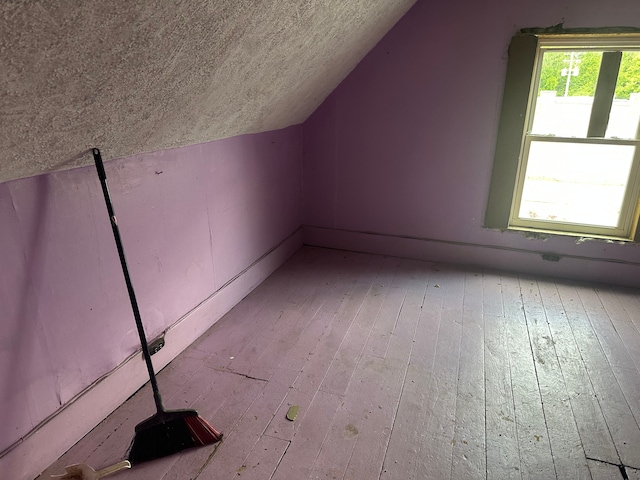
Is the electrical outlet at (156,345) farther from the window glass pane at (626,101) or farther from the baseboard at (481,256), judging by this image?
the window glass pane at (626,101)

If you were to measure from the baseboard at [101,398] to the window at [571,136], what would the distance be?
7.10 ft

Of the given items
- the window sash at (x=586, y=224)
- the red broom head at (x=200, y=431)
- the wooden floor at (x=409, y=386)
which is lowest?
the wooden floor at (x=409, y=386)

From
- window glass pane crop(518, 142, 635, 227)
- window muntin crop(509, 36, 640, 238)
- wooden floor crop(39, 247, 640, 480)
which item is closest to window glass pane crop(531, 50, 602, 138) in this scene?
window muntin crop(509, 36, 640, 238)

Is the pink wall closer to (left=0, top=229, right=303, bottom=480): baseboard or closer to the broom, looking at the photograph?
(left=0, top=229, right=303, bottom=480): baseboard

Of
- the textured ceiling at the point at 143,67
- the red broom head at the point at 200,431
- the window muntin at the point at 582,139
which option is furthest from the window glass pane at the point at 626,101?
the red broom head at the point at 200,431

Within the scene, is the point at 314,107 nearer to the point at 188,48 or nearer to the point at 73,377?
the point at 188,48

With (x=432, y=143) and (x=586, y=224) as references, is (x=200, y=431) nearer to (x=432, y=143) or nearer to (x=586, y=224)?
(x=432, y=143)

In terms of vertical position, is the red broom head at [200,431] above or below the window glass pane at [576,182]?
below

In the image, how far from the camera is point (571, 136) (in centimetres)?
300

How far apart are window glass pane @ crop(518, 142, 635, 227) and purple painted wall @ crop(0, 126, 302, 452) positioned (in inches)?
84.4

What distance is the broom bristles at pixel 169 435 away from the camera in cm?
165

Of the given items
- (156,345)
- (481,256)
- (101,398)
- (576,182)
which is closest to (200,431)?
(101,398)

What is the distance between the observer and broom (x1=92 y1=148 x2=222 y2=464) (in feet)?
5.41

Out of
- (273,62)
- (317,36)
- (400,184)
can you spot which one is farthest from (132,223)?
(400,184)
